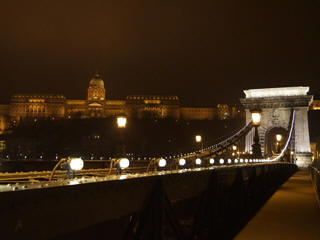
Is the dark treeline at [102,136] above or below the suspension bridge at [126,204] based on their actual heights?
above

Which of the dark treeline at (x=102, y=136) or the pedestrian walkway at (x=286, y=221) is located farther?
the dark treeline at (x=102, y=136)

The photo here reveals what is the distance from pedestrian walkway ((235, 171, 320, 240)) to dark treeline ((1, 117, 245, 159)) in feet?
269

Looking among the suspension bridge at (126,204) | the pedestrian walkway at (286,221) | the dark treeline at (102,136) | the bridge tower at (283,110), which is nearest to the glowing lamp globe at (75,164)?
the suspension bridge at (126,204)

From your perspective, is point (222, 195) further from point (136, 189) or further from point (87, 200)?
point (87, 200)

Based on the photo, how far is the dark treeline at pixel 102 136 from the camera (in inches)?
4141

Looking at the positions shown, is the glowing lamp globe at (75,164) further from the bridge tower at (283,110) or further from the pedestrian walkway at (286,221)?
the bridge tower at (283,110)

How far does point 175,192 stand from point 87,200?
2477mm

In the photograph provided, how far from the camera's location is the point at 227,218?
10148 mm

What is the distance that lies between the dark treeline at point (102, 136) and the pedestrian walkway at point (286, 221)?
3232 inches

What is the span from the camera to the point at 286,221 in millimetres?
10648

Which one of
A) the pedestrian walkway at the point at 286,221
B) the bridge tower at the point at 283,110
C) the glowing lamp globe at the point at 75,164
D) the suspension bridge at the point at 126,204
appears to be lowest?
the pedestrian walkway at the point at 286,221

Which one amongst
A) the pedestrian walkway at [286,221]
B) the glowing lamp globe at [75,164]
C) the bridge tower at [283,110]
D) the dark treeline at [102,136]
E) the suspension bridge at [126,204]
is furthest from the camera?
the dark treeline at [102,136]

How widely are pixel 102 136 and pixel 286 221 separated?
113906 millimetres

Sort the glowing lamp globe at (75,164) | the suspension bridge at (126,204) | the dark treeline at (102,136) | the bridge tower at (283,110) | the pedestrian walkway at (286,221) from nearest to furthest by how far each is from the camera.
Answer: the suspension bridge at (126,204), the glowing lamp globe at (75,164), the pedestrian walkway at (286,221), the bridge tower at (283,110), the dark treeline at (102,136)
